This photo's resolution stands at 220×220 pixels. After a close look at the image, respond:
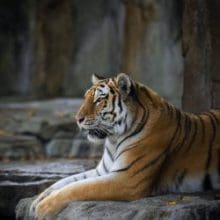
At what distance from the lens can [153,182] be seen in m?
6.83

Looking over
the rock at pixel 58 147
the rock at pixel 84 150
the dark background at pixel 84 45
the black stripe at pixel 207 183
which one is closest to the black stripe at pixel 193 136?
the black stripe at pixel 207 183

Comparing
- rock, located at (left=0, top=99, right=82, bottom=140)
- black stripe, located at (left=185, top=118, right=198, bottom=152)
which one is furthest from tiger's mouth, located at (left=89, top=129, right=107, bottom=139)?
rock, located at (left=0, top=99, right=82, bottom=140)

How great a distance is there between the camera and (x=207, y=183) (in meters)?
7.07

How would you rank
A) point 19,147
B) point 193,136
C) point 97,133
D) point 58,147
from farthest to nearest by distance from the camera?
point 58,147
point 19,147
point 193,136
point 97,133

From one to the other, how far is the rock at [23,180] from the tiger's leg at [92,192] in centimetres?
131

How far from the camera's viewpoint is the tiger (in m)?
6.74

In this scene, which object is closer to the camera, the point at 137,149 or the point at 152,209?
the point at 152,209

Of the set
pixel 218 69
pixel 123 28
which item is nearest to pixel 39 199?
pixel 218 69

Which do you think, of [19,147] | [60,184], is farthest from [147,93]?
[19,147]

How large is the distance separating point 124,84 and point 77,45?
9.80 m

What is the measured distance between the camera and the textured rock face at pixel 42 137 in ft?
35.7

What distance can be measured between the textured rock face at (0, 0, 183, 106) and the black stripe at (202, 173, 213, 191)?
6.37 m

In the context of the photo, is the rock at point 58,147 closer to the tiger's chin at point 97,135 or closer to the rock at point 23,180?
the rock at point 23,180

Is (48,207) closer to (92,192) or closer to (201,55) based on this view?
(92,192)
